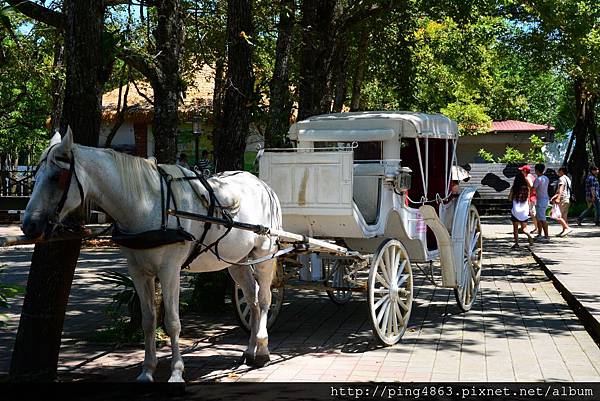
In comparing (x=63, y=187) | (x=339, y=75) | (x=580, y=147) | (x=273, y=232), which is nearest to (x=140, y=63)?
(x=273, y=232)

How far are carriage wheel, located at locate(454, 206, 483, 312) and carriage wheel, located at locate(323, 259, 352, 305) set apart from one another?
150cm

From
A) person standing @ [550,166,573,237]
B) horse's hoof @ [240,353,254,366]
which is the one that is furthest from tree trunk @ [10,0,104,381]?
person standing @ [550,166,573,237]

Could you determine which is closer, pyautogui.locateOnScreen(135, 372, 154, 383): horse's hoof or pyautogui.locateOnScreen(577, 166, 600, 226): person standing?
pyautogui.locateOnScreen(135, 372, 154, 383): horse's hoof

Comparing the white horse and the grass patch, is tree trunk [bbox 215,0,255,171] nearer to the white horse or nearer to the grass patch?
the white horse

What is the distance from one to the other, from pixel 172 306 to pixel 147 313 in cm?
29

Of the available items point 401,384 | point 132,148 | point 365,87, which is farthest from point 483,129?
point 401,384

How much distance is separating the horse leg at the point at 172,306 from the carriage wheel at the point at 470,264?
4983 mm

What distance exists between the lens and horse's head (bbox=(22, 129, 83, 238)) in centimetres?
670

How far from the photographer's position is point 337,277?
1170 centimetres

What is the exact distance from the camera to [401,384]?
7.79 meters

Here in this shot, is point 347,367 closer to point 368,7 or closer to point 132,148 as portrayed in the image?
point 368,7

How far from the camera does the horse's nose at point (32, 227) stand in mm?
6652

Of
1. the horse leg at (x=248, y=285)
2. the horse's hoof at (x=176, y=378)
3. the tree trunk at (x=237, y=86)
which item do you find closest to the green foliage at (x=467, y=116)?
the tree trunk at (x=237, y=86)

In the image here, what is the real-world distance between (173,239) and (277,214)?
2.00 m
